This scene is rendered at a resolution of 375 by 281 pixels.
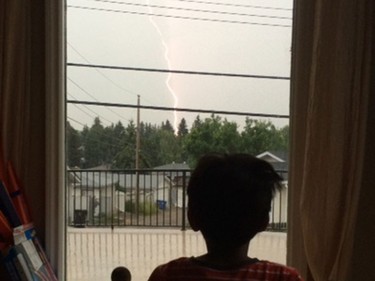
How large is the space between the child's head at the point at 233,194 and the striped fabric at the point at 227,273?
2.4 inches

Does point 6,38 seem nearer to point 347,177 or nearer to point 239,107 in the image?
point 239,107

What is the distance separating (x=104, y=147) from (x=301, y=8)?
3.32 ft

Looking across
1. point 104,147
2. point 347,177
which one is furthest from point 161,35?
point 347,177

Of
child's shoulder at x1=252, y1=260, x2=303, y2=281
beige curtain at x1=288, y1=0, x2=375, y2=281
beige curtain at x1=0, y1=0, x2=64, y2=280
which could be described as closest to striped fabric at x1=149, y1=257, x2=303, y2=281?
child's shoulder at x1=252, y1=260, x2=303, y2=281

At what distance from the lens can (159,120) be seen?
7.73 ft

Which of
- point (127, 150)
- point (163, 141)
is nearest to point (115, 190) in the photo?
point (127, 150)

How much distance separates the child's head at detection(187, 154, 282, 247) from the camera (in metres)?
1.14

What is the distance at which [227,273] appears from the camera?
3.71 ft

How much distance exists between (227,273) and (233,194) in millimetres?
166

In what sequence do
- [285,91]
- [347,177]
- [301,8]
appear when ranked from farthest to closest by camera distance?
[285,91], [301,8], [347,177]

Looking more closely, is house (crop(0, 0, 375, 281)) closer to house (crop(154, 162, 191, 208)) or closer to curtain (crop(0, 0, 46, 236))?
curtain (crop(0, 0, 46, 236))

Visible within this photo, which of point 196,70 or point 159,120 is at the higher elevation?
point 196,70

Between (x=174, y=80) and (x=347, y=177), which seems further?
(x=174, y=80)

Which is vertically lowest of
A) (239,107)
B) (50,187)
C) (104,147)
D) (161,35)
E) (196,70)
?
(50,187)
